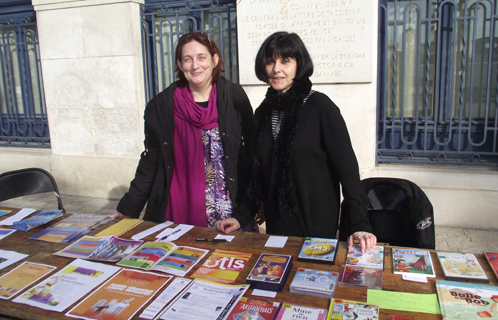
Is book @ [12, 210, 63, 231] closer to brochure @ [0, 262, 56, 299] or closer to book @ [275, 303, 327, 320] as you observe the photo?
brochure @ [0, 262, 56, 299]

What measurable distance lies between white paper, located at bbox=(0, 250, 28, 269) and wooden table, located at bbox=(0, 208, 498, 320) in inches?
1.3

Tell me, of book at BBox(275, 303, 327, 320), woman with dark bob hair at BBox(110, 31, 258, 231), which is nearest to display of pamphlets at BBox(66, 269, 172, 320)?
book at BBox(275, 303, 327, 320)

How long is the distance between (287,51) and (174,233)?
110 cm

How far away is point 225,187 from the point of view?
2.45 meters

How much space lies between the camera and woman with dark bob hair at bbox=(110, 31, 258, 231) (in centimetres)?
238

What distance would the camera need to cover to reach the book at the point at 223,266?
5.37ft

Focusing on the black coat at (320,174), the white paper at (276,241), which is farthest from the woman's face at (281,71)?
the white paper at (276,241)

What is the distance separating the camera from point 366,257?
5.67ft

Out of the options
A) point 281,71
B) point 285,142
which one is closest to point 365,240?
point 285,142

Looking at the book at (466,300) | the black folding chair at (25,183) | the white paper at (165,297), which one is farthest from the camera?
the black folding chair at (25,183)

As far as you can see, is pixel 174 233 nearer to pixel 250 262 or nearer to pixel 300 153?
pixel 250 262

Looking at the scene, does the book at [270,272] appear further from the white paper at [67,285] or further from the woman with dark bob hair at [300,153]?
the white paper at [67,285]

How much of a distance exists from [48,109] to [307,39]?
367 cm

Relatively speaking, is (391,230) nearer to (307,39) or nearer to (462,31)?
(307,39)
